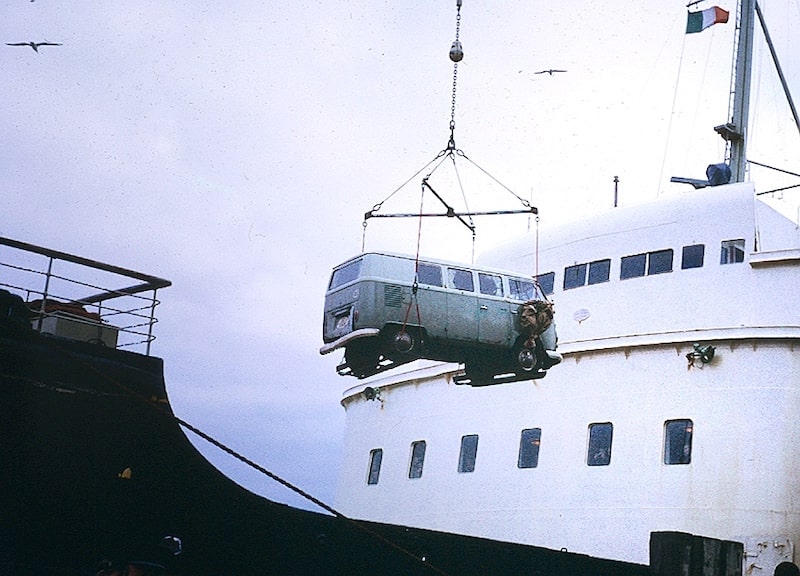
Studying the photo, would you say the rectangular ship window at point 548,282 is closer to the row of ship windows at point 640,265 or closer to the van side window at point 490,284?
the row of ship windows at point 640,265

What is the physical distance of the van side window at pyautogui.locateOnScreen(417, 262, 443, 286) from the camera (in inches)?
560

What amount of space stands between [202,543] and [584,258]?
11491 millimetres

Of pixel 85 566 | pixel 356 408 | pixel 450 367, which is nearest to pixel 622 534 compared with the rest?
pixel 450 367

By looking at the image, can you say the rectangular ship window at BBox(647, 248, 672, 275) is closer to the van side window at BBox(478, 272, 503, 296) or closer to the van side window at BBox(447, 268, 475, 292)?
the van side window at BBox(478, 272, 503, 296)

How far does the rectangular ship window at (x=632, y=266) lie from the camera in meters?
18.7

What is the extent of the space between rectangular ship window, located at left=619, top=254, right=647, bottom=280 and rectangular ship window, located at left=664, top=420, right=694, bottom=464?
10.5 feet

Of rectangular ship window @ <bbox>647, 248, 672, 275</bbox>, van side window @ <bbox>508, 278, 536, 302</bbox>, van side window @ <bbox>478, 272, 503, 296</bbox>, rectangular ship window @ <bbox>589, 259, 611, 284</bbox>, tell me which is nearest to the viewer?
van side window @ <bbox>478, 272, 503, 296</bbox>

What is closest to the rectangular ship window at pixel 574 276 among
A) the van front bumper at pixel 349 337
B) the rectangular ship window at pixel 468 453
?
the rectangular ship window at pixel 468 453

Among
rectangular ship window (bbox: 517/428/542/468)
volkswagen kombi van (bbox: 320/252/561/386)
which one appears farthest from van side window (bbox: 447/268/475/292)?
rectangular ship window (bbox: 517/428/542/468)

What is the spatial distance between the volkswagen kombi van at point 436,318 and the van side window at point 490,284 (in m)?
0.01

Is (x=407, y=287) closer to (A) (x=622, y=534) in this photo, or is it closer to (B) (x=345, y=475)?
(A) (x=622, y=534)

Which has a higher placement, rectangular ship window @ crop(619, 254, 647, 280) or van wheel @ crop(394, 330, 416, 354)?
rectangular ship window @ crop(619, 254, 647, 280)

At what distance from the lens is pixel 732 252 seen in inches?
699

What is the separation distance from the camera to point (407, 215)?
15344 mm
